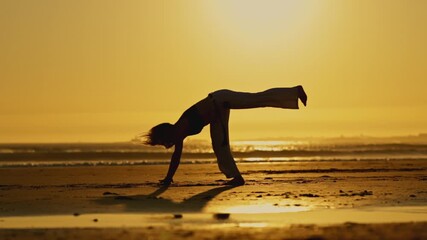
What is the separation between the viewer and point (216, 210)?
13.4m

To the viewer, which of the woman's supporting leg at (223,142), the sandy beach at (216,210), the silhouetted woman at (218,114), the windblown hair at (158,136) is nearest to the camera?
the sandy beach at (216,210)

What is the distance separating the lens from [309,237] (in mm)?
10070

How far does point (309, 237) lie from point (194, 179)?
445 inches

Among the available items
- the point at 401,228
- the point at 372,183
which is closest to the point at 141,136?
the point at 372,183

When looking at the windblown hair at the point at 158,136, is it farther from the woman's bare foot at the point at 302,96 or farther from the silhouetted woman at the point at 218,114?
the woman's bare foot at the point at 302,96

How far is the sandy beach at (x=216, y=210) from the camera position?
10.6 metres

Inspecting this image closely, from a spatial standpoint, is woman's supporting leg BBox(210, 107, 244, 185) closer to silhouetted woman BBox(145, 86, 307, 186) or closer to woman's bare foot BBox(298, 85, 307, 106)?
silhouetted woman BBox(145, 86, 307, 186)

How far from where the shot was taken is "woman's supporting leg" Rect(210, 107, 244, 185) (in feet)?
59.0

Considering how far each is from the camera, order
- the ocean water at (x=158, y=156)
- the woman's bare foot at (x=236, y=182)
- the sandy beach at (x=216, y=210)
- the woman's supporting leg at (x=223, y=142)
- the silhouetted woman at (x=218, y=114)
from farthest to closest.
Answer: the ocean water at (x=158, y=156) → the woman's bare foot at (x=236, y=182) → the woman's supporting leg at (x=223, y=142) → the silhouetted woman at (x=218, y=114) → the sandy beach at (x=216, y=210)

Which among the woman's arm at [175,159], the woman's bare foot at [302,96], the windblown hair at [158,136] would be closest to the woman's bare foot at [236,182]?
the woman's arm at [175,159]

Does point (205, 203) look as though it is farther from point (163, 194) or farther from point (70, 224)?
point (70, 224)

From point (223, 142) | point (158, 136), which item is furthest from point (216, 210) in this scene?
point (223, 142)

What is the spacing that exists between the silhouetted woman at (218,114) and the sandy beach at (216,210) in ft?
2.91

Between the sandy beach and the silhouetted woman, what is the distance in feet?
2.91
